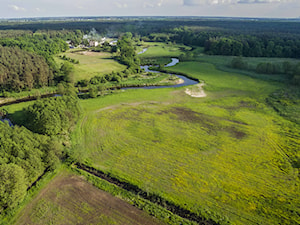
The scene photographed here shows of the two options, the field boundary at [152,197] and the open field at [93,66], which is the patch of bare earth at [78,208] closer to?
the field boundary at [152,197]

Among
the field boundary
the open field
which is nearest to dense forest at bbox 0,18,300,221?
the open field

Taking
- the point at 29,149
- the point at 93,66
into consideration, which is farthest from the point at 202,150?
the point at 93,66

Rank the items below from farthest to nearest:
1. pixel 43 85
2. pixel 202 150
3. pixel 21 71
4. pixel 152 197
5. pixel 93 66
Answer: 1. pixel 93 66
2. pixel 43 85
3. pixel 21 71
4. pixel 202 150
5. pixel 152 197

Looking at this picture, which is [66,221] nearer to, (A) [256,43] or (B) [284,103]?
(B) [284,103]

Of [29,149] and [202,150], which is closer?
[29,149]

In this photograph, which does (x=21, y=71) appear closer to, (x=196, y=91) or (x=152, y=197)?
(x=196, y=91)

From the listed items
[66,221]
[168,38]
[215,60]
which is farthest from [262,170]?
[168,38]

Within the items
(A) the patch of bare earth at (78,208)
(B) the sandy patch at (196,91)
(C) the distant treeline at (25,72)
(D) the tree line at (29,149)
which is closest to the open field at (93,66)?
(C) the distant treeline at (25,72)

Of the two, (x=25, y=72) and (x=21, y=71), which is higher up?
(x=21, y=71)
